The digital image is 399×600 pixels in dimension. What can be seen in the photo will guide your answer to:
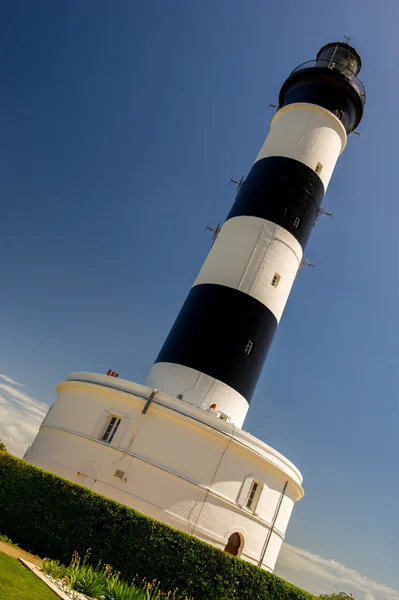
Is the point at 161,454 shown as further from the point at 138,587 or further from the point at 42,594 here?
the point at 42,594

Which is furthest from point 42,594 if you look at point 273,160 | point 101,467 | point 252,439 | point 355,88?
point 355,88

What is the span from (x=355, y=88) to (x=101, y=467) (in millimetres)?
20857

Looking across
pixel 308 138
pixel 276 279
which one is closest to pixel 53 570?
pixel 276 279

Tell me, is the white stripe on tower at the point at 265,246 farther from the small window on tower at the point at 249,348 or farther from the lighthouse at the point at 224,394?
the small window on tower at the point at 249,348

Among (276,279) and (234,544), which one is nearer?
(234,544)

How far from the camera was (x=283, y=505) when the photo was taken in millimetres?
16438

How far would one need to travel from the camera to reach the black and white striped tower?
57.6 ft

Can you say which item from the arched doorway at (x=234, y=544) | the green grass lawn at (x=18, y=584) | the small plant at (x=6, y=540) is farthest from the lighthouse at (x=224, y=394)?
the green grass lawn at (x=18, y=584)

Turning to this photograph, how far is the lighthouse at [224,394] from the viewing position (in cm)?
1465

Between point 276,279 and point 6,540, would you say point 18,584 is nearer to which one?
point 6,540

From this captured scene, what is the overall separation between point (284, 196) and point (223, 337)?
7018 millimetres

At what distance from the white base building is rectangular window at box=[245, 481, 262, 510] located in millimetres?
29

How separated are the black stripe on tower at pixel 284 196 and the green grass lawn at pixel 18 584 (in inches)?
606

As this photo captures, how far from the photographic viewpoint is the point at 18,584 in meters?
7.90
